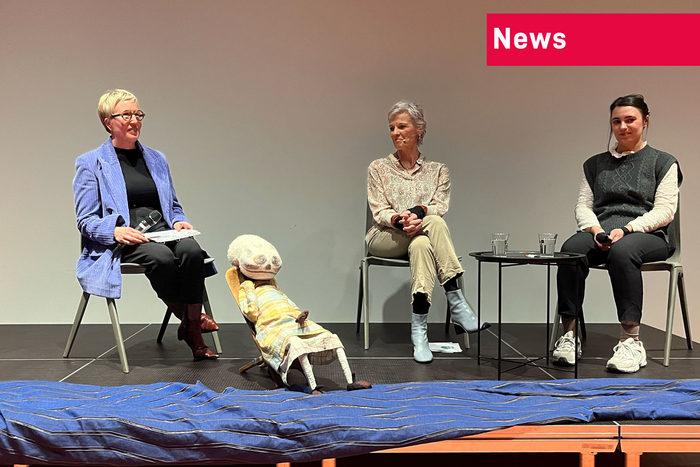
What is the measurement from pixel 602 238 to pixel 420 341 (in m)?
0.96

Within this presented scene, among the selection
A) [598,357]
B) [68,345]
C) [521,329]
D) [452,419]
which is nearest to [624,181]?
[598,357]

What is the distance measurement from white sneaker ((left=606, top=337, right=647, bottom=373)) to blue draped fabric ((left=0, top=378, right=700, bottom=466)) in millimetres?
447

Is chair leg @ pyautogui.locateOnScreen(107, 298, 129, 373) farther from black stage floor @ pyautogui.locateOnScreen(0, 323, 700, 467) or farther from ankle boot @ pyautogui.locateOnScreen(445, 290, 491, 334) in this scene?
ankle boot @ pyautogui.locateOnScreen(445, 290, 491, 334)

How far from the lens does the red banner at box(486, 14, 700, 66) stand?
3871 mm

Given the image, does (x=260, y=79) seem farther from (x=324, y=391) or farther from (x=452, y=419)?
(x=452, y=419)

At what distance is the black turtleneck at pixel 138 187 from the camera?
110 inches

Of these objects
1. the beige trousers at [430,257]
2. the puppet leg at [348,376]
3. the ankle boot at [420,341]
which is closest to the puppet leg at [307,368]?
the puppet leg at [348,376]

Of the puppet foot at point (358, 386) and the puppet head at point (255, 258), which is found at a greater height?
the puppet head at point (255, 258)

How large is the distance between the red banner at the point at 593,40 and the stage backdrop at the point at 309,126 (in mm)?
41

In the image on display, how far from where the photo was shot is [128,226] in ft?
8.93

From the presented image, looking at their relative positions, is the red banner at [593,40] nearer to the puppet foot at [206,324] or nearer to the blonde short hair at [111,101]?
the blonde short hair at [111,101]

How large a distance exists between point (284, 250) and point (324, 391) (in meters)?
1.79

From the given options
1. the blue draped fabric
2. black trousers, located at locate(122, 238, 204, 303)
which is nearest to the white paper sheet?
black trousers, located at locate(122, 238, 204, 303)

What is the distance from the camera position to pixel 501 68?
154 inches
